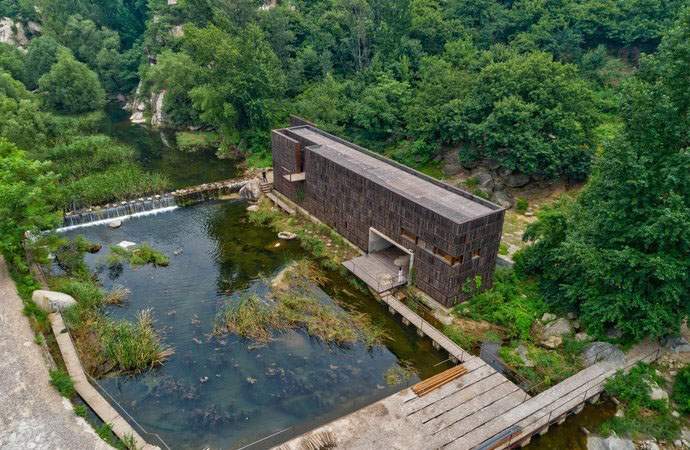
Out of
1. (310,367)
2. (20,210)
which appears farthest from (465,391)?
(20,210)

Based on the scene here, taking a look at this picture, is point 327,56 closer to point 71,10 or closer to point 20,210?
point 20,210

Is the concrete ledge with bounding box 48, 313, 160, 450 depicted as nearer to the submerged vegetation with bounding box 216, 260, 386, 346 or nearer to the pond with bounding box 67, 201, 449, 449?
the pond with bounding box 67, 201, 449, 449

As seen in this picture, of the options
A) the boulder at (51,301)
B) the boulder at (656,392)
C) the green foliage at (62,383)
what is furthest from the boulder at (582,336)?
the boulder at (51,301)

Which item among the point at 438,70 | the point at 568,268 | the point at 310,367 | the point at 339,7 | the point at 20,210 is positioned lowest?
the point at 310,367

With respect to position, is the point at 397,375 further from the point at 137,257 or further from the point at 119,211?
the point at 119,211

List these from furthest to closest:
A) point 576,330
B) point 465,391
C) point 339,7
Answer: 1. point 339,7
2. point 576,330
3. point 465,391

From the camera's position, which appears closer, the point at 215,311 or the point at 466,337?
the point at 466,337

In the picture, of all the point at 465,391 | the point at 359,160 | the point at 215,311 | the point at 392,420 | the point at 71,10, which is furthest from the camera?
the point at 71,10

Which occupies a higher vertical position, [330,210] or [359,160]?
[359,160]

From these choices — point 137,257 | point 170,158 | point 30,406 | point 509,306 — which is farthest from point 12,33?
point 509,306
